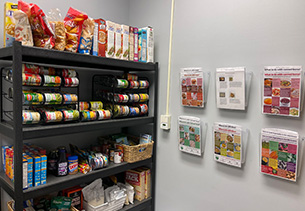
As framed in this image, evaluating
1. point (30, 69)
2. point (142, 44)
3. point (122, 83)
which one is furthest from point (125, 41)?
point (30, 69)

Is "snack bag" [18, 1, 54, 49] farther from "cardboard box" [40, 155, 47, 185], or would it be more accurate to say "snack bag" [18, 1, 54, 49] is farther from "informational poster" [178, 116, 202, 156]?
"informational poster" [178, 116, 202, 156]

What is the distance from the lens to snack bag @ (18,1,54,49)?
131 centimetres

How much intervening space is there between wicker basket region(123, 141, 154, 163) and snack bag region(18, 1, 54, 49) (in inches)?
37.5

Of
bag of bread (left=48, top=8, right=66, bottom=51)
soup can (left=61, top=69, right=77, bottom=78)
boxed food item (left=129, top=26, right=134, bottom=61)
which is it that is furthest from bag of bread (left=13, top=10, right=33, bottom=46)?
boxed food item (left=129, top=26, right=134, bottom=61)

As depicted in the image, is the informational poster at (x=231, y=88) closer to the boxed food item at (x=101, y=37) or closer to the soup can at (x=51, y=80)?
the boxed food item at (x=101, y=37)

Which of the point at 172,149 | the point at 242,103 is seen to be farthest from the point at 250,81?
the point at 172,149

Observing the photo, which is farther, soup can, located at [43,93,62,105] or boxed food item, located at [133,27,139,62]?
boxed food item, located at [133,27,139,62]

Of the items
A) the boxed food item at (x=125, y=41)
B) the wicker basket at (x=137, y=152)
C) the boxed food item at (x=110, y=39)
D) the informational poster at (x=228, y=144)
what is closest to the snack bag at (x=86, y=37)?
the boxed food item at (x=110, y=39)

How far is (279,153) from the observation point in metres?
1.35

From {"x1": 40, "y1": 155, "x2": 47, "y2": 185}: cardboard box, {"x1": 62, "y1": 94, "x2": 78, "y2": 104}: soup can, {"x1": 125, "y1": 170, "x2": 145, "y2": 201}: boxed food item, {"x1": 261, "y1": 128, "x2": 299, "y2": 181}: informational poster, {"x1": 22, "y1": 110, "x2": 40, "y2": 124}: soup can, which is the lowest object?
{"x1": 125, "y1": 170, "x2": 145, "y2": 201}: boxed food item

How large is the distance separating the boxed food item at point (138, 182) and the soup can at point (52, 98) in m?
0.94

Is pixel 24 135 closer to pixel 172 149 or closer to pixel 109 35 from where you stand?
pixel 109 35

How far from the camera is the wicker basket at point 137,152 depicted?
6.07ft

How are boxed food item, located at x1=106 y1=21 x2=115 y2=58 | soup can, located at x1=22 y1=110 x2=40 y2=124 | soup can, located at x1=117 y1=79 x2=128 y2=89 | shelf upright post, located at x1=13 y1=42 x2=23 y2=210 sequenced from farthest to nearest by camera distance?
soup can, located at x1=117 y1=79 x2=128 y2=89 → boxed food item, located at x1=106 y1=21 x2=115 y2=58 → soup can, located at x1=22 y1=110 x2=40 y2=124 → shelf upright post, located at x1=13 y1=42 x2=23 y2=210
